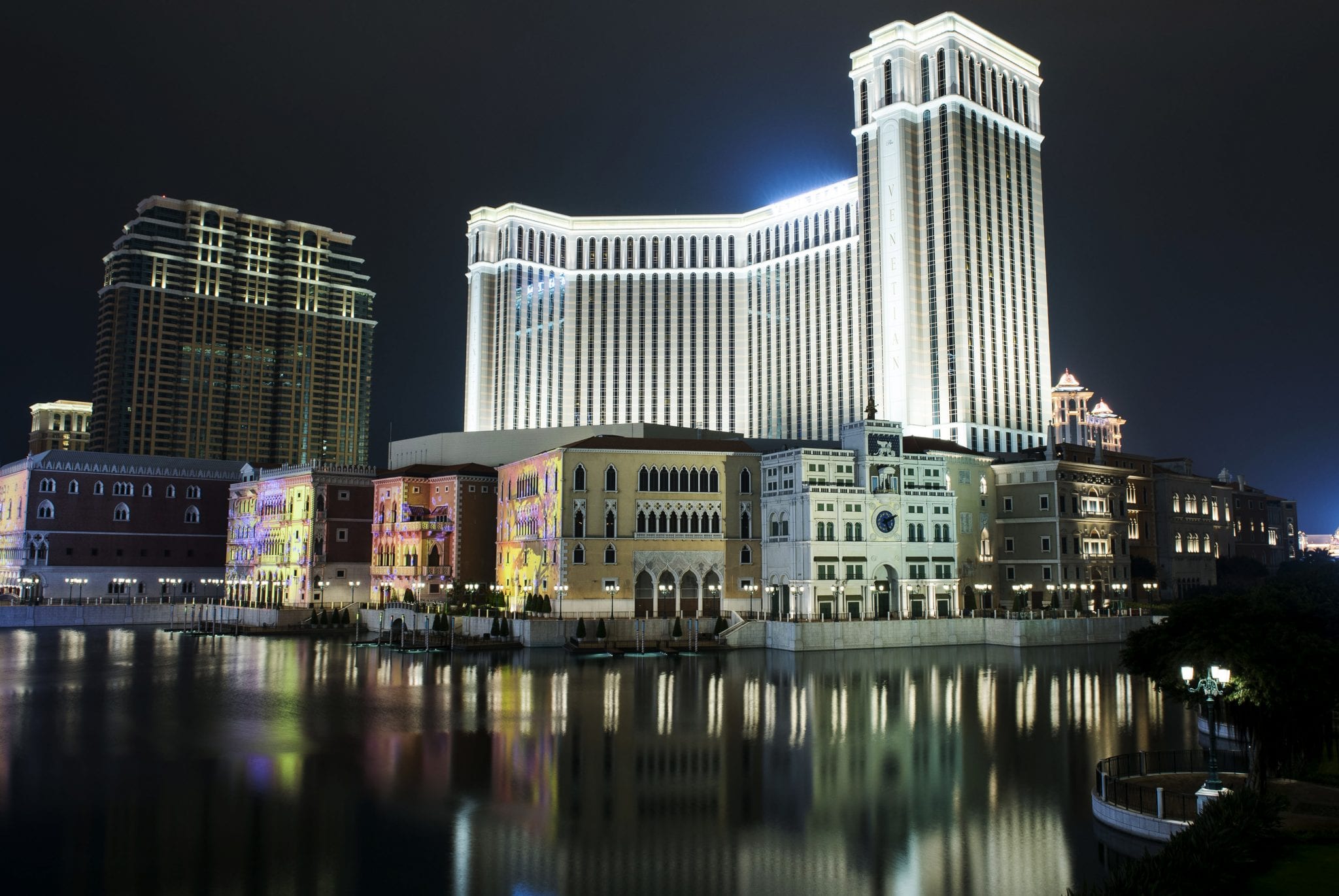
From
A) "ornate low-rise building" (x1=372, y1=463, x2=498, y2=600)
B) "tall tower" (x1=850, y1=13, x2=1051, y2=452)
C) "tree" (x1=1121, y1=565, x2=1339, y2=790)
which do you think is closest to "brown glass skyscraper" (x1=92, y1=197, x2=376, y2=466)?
"ornate low-rise building" (x1=372, y1=463, x2=498, y2=600)

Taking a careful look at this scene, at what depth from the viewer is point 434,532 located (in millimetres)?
90500

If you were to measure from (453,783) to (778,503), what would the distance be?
165ft

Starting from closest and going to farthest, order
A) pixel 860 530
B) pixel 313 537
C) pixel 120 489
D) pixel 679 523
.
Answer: pixel 860 530
pixel 679 523
pixel 313 537
pixel 120 489

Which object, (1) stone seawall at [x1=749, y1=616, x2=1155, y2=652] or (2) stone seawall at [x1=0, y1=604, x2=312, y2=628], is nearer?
(1) stone seawall at [x1=749, y1=616, x2=1155, y2=652]

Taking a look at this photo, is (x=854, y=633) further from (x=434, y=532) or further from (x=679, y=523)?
(x=434, y=532)

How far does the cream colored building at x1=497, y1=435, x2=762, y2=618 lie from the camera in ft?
247

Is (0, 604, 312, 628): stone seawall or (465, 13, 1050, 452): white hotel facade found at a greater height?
(465, 13, 1050, 452): white hotel facade

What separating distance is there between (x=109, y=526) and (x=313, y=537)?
26.5m

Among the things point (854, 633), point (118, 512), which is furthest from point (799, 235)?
point (118, 512)

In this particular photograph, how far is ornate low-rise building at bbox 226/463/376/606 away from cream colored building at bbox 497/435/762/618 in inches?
1029

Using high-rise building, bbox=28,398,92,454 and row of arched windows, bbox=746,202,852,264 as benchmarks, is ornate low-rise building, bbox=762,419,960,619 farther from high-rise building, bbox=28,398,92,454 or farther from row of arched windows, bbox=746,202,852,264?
high-rise building, bbox=28,398,92,454

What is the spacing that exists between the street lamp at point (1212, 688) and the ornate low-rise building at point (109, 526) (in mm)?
104150

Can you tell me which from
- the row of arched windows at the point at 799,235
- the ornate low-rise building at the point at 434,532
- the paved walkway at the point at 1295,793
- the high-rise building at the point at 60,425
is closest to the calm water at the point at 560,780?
the paved walkway at the point at 1295,793

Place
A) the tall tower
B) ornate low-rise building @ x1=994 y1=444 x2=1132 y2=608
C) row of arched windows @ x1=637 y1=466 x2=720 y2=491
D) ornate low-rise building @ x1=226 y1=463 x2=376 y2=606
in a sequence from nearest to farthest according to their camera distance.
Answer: row of arched windows @ x1=637 y1=466 x2=720 y2=491 < ornate low-rise building @ x1=994 y1=444 x2=1132 y2=608 < ornate low-rise building @ x1=226 y1=463 x2=376 y2=606 < the tall tower
